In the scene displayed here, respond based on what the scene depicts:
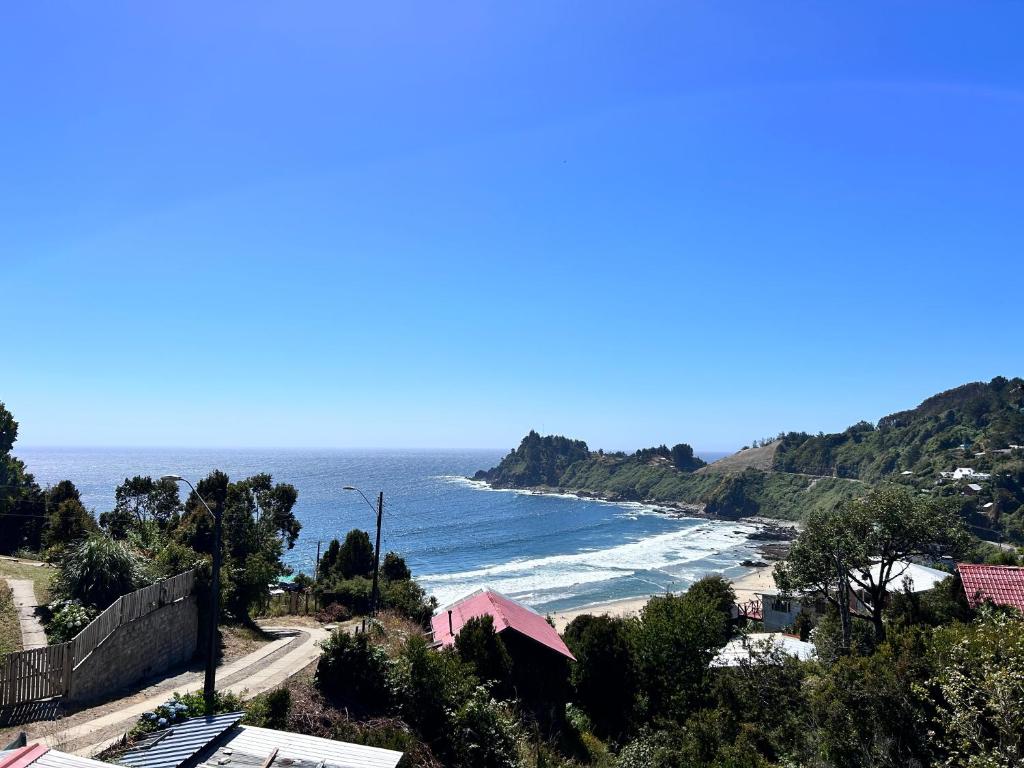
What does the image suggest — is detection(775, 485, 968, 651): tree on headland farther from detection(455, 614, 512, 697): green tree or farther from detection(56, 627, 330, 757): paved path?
detection(56, 627, 330, 757): paved path

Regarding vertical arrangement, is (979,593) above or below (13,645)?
below

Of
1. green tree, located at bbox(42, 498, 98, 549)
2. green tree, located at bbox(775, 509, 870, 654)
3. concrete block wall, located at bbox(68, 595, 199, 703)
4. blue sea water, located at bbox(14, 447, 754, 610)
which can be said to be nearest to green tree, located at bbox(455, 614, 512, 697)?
concrete block wall, located at bbox(68, 595, 199, 703)

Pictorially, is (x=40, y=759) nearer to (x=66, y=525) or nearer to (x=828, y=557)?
(x=828, y=557)

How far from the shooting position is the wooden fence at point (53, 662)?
1509cm

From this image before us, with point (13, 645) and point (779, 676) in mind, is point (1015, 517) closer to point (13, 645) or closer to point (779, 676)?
point (779, 676)

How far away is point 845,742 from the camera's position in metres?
16.4

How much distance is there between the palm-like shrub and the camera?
20812 mm

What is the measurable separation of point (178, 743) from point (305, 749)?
2.41 meters

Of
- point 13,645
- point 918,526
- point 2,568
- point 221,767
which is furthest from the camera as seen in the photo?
point 918,526

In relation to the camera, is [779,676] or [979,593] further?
[979,593]

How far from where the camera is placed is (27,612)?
20031mm

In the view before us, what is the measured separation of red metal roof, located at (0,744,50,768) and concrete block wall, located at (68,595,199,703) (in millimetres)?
10229

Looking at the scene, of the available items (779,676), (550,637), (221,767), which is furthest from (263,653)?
(779,676)

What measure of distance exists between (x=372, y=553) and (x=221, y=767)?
44.8 metres
